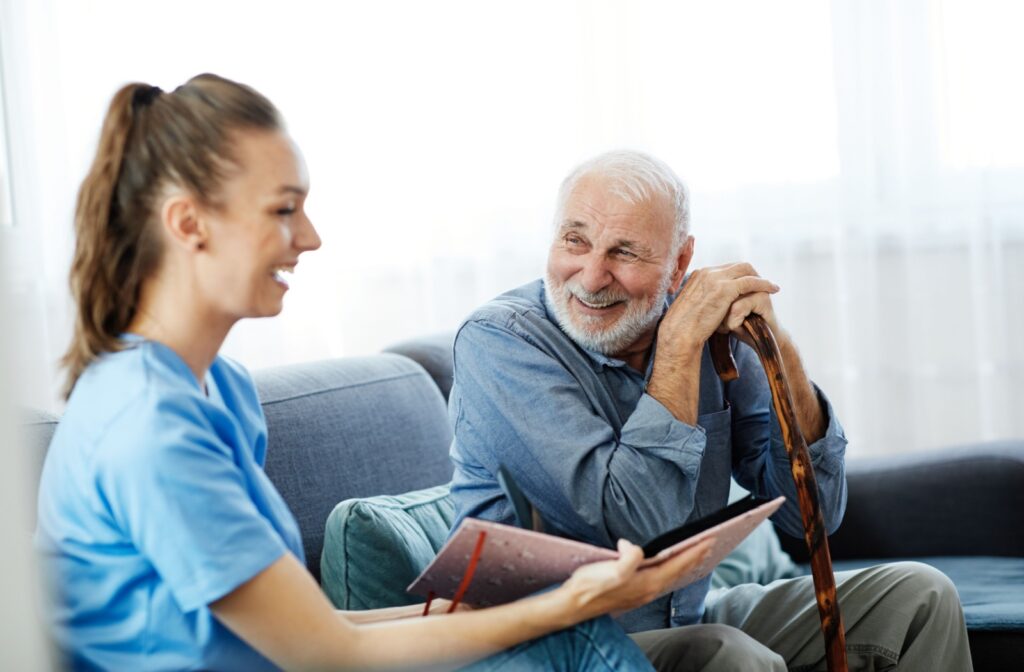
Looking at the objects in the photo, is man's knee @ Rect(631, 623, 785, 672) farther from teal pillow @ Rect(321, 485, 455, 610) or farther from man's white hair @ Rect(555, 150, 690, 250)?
man's white hair @ Rect(555, 150, 690, 250)

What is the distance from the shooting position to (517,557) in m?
1.16

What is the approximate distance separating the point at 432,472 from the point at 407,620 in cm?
95

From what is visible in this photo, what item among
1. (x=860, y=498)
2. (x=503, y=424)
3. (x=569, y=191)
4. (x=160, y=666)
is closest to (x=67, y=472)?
(x=160, y=666)

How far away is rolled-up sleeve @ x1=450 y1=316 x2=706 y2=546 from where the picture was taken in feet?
5.01

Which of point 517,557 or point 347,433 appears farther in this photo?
point 347,433

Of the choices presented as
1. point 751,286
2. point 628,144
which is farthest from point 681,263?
point 628,144

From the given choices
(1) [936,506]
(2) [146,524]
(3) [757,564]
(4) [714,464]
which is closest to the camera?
(2) [146,524]

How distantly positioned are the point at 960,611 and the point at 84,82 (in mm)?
2686

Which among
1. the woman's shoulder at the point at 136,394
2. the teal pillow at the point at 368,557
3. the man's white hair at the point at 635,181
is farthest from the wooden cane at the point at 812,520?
the woman's shoulder at the point at 136,394

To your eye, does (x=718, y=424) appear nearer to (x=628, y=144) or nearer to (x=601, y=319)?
(x=601, y=319)

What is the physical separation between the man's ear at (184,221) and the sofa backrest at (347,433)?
718mm

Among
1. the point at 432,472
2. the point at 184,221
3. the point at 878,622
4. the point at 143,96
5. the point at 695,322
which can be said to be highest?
the point at 143,96

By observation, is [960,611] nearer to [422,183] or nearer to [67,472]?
[67,472]

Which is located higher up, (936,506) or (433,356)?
(433,356)
